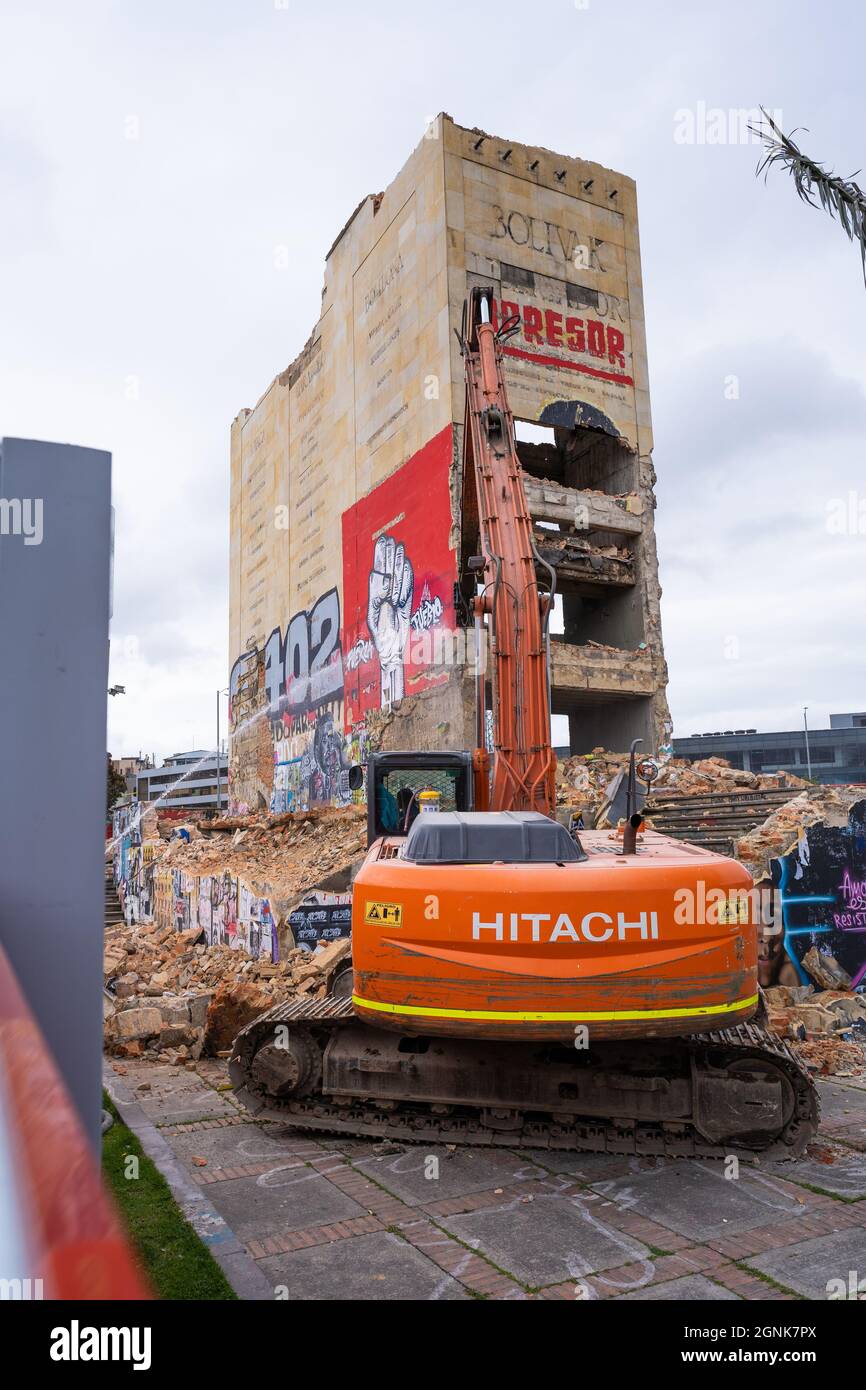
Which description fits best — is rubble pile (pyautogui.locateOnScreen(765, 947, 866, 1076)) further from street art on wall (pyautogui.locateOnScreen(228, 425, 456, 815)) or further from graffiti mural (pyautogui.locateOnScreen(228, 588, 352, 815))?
graffiti mural (pyautogui.locateOnScreen(228, 588, 352, 815))

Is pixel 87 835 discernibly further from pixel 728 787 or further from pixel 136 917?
pixel 136 917

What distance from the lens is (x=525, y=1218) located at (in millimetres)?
5273

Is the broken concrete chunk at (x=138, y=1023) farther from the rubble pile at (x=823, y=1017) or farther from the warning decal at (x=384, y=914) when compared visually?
the rubble pile at (x=823, y=1017)

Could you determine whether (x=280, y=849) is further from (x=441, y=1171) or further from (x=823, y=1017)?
(x=441, y=1171)

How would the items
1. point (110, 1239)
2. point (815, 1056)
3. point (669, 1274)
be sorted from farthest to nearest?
1. point (815, 1056)
2. point (669, 1274)
3. point (110, 1239)

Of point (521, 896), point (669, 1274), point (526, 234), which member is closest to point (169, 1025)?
point (521, 896)

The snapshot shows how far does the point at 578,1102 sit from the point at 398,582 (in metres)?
20.5

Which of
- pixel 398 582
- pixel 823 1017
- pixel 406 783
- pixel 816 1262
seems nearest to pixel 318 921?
pixel 406 783


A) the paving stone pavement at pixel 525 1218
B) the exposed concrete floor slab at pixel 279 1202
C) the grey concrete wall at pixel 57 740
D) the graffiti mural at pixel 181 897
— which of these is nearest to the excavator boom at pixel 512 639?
the paving stone pavement at pixel 525 1218

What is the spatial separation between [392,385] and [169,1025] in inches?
833

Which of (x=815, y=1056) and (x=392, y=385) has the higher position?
(x=392, y=385)

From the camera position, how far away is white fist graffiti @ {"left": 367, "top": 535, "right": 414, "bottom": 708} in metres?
25.4
